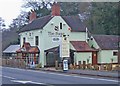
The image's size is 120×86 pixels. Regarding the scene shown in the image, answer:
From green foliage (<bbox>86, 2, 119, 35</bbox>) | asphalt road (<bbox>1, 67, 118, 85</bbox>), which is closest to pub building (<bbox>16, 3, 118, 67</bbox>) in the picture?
green foliage (<bbox>86, 2, 119, 35</bbox>)

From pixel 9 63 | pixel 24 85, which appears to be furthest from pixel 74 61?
pixel 24 85

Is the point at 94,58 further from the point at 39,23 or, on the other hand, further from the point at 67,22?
the point at 39,23

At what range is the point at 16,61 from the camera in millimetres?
49312

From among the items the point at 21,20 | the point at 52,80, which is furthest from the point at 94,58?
the point at 21,20

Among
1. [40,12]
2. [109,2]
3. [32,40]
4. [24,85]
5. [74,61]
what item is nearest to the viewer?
[24,85]

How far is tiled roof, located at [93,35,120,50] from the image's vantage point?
51019mm

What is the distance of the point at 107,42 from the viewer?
5269 cm

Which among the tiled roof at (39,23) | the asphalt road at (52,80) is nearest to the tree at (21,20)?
the tiled roof at (39,23)

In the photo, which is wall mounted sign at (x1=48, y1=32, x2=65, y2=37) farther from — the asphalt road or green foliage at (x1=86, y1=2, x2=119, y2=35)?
the asphalt road

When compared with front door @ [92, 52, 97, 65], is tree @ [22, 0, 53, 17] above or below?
above

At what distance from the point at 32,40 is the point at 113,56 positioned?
12.7 m

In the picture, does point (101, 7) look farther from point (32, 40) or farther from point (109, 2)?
point (32, 40)

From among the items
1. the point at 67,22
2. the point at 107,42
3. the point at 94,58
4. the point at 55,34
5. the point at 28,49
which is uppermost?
the point at 67,22

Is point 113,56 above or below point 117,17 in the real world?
below
